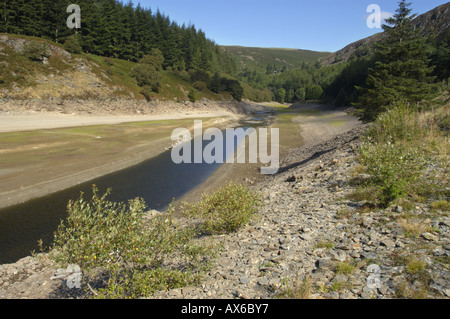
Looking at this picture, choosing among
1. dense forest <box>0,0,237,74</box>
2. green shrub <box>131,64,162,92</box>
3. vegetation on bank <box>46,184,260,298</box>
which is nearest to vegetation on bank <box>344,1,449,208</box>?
vegetation on bank <box>46,184,260,298</box>

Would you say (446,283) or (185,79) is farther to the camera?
(185,79)

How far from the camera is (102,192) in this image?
18000mm

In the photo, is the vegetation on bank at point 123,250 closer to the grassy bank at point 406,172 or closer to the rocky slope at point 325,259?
the rocky slope at point 325,259

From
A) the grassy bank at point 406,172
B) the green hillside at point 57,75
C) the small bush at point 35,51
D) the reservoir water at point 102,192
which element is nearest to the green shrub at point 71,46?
the green hillside at point 57,75

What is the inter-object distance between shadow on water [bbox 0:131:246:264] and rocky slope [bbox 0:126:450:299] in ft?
10.1

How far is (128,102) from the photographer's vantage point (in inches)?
2468

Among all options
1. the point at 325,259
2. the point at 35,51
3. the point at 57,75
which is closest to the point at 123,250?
the point at 325,259

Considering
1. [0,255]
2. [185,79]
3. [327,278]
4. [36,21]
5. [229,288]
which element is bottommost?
[0,255]

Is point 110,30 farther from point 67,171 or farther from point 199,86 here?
point 67,171

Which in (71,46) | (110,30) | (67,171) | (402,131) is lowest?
(67,171)

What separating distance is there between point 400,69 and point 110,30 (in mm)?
87838

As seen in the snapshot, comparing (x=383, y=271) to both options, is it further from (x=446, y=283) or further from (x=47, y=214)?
(x=47, y=214)
